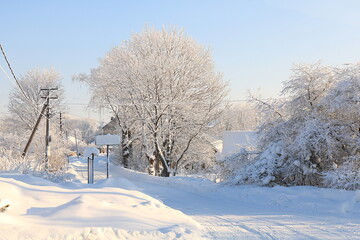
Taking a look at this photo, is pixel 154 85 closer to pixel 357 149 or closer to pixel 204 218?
pixel 357 149

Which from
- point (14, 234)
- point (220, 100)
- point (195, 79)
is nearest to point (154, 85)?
point (195, 79)

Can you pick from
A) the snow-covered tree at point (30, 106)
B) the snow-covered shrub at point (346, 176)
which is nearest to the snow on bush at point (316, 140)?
the snow-covered shrub at point (346, 176)

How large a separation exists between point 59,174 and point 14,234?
46.3 ft

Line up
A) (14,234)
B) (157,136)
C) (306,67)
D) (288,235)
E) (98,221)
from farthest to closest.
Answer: (157,136)
(306,67)
(288,235)
(98,221)
(14,234)

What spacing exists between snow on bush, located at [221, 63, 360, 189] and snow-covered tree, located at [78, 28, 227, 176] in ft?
38.7

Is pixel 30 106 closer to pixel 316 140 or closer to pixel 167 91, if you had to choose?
pixel 167 91

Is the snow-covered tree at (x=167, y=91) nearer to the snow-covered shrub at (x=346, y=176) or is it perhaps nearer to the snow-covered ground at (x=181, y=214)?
the snow-covered ground at (x=181, y=214)

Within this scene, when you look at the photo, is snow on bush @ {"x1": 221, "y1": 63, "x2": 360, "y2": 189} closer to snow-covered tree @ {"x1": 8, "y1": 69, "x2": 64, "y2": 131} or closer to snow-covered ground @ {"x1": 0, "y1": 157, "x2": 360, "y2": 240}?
snow-covered ground @ {"x1": 0, "y1": 157, "x2": 360, "y2": 240}

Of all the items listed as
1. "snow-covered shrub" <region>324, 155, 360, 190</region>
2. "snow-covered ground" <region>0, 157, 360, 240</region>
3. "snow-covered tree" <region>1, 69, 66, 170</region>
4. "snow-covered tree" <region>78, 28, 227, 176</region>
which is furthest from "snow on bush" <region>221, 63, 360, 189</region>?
"snow-covered tree" <region>1, 69, 66, 170</region>

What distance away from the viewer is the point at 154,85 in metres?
29.2

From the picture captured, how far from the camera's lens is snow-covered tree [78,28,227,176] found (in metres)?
29.1

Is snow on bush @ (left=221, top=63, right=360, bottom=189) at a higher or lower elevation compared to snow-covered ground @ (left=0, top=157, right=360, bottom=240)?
higher

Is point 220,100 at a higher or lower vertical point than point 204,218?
A: higher

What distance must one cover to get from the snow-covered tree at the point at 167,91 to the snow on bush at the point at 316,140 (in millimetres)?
11786
